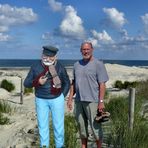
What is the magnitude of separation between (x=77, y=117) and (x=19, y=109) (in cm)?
707

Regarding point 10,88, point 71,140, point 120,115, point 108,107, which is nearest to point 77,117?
point 71,140

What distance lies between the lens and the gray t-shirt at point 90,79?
6.68 m

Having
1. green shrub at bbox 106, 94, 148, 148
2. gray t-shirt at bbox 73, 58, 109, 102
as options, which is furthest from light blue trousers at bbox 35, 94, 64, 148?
green shrub at bbox 106, 94, 148, 148

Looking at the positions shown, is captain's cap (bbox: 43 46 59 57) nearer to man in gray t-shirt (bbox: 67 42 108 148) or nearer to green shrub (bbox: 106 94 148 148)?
man in gray t-shirt (bbox: 67 42 108 148)

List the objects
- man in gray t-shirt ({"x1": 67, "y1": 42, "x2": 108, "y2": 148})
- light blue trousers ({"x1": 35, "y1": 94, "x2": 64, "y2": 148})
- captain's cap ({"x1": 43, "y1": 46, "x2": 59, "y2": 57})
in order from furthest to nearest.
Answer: man in gray t-shirt ({"x1": 67, "y1": 42, "x2": 108, "y2": 148})
light blue trousers ({"x1": 35, "y1": 94, "x2": 64, "y2": 148})
captain's cap ({"x1": 43, "y1": 46, "x2": 59, "y2": 57})

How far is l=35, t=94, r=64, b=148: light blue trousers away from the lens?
6539 mm

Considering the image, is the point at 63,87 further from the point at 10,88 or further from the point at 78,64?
the point at 10,88

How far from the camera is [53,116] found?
6.59 meters

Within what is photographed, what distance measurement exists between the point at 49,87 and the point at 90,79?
665mm

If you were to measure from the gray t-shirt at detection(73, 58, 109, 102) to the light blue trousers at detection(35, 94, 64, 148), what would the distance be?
0.36 metres

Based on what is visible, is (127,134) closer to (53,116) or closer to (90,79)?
(90,79)

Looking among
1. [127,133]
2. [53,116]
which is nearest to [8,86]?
[127,133]

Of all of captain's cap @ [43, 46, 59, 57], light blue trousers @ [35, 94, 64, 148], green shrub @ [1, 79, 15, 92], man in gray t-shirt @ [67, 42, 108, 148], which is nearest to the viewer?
captain's cap @ [43, 46, 59, 57]

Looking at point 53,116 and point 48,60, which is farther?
point 53,116
